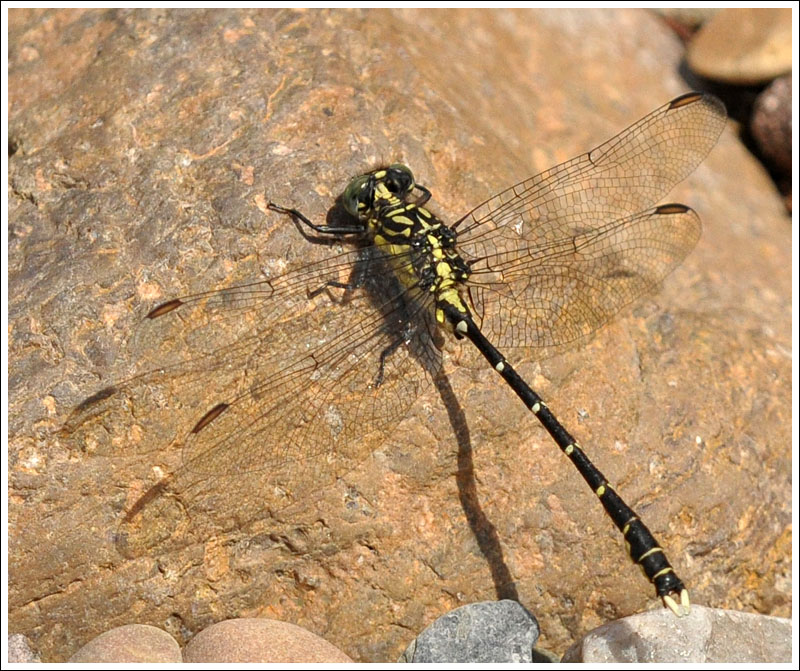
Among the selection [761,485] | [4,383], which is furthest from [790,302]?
[4,383]

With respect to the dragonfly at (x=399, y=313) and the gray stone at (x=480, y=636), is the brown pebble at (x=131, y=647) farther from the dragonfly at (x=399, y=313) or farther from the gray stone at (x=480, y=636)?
the gray stone at (x=480, y=636)

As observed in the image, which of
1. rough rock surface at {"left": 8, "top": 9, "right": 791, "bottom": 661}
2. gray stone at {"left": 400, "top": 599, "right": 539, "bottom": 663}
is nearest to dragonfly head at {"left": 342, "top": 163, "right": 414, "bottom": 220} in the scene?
rough rock surface at {"left": 8, "top": 9, "right": 791, "bottom": 661}

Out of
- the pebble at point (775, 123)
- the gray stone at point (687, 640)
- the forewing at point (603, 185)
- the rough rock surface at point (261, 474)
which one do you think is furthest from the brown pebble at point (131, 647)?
the pebble at point (775, 123)

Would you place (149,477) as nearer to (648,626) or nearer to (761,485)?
(648,626)

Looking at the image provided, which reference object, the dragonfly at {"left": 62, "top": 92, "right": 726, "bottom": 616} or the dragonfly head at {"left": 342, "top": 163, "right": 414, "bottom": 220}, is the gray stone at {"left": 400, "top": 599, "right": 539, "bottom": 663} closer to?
the dragonfly at {"left": 62, "top": 92, "right": 726, "bottom": 616}

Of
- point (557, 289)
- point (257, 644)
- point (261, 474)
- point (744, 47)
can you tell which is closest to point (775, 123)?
point (744, 47)

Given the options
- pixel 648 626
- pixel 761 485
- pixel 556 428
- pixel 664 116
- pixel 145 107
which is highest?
pixel 145 107

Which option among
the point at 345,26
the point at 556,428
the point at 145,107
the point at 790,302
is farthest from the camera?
the point at 790,302
